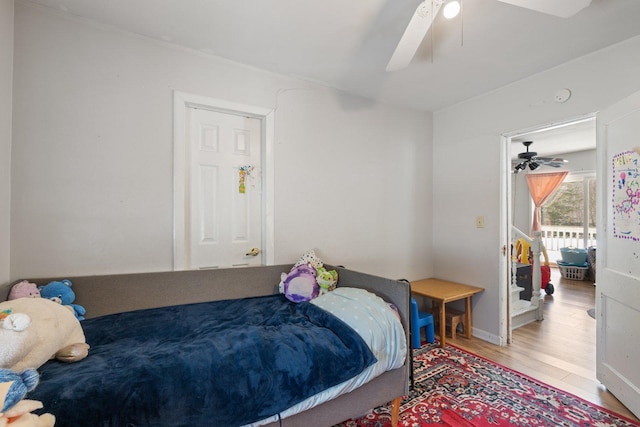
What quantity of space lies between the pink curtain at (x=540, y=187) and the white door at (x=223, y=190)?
580cm

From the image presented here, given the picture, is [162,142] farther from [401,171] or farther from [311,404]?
[401,171]

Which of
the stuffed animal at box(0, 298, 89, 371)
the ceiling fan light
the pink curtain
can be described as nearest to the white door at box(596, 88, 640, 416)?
the ceiling fan light

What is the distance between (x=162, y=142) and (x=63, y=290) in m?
1.06

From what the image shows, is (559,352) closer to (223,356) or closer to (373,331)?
(373,331)

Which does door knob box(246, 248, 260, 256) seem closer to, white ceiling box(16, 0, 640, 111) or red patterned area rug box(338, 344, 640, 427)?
red patterned area rug box(338, 344, 640, 427)

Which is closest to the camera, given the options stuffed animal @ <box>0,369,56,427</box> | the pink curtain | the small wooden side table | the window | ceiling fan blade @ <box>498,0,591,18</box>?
stuffed animal @ <box>0,369,56,427</box>

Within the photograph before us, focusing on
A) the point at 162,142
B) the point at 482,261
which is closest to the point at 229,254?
the point at 162,142

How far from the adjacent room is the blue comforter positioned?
2 centimetres

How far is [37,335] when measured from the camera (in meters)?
1.15

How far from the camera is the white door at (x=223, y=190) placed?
2.24m

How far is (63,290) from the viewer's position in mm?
1668

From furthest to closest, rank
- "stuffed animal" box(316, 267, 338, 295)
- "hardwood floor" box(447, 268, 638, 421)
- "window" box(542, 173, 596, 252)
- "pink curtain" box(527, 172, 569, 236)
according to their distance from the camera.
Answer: "pink curtain" box(527, 172, 569, 236), "window" box(542, 173, 596, 252), "stuffed animal" box(316, 267, 338, 295), "hardwood floor" box(447, 268, 638, 421)

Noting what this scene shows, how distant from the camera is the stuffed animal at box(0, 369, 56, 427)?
775mm

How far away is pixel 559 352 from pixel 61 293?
3726 mm
